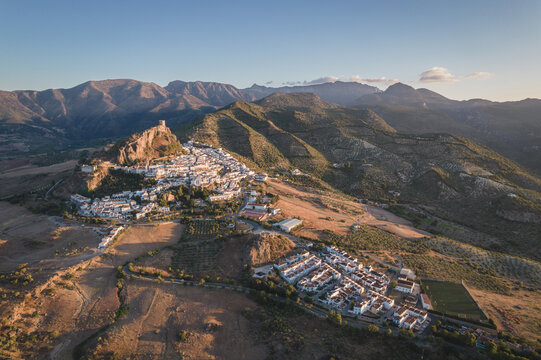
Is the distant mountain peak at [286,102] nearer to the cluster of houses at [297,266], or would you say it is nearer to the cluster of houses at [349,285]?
the cluster of houses at [297,266]

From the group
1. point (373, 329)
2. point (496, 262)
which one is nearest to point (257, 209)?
point (373, 329)

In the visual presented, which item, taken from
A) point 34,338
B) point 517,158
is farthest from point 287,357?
point 517,158

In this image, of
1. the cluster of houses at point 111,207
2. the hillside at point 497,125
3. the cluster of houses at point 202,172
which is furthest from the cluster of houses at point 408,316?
the hillside at point 497,125

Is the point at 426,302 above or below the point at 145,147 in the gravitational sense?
below

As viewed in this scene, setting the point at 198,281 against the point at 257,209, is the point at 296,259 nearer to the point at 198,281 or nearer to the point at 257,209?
the point at 198,281

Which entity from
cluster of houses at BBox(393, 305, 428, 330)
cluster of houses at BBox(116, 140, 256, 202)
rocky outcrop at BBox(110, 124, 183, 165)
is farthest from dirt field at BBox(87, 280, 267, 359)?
rocky outcrop at BBox(110, 124, 183, 165)

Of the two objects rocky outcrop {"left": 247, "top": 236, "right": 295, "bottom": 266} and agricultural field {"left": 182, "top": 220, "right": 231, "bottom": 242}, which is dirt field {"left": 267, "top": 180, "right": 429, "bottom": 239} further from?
agricultural field {"left": 182, "top": 220, "right": 231, "bottom": 242}
